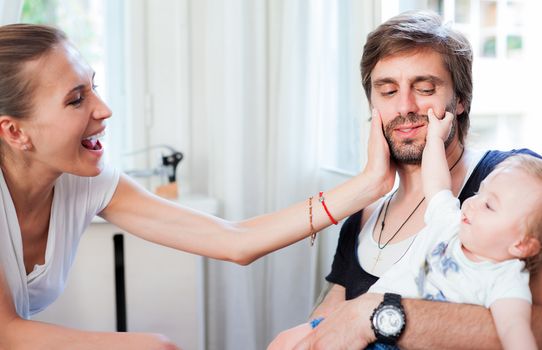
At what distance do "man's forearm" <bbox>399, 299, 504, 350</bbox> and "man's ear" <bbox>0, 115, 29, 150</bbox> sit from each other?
1.02 metres

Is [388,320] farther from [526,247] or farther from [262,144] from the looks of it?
[262,144]

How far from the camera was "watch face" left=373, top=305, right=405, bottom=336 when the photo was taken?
1.29 m

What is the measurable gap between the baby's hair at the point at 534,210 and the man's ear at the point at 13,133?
1150 mm

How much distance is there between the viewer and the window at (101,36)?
317 centimetres

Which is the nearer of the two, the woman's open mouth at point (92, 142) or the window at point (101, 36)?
the woman's open mouth at point (92, 142)

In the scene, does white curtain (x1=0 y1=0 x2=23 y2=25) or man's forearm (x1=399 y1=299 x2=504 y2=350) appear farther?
white curtain (x1=0 y1=0 x2=23 y2=25)

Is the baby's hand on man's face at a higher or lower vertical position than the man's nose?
lower

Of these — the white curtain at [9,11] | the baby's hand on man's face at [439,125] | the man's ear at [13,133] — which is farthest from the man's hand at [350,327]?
the white curtain at [9,11]

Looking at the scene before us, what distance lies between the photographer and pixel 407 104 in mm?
1522

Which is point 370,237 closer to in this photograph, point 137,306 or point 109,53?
point 137,306

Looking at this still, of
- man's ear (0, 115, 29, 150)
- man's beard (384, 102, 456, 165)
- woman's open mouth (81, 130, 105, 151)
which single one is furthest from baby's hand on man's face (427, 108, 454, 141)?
man's ear (0, 115, 29, 150)

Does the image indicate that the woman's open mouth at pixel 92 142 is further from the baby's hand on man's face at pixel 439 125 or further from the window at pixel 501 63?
the window at pixel 501 63

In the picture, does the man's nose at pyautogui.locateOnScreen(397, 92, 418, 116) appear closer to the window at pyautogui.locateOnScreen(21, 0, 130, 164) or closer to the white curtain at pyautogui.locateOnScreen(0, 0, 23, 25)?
the white curtain at pyautogui.locateOnScreen(0, 0, 23, 25)

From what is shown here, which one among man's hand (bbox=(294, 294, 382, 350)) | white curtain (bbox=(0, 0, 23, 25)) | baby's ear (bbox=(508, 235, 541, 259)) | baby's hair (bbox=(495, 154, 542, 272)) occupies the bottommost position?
man's hand (bbox=(294, 294, 382, 350))
